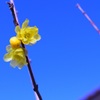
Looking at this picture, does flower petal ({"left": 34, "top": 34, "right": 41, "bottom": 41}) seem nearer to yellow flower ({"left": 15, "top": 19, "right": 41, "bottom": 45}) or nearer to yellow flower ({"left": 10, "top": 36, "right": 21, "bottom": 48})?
yellow flower ({"left": 15, "top": 19, "right": 41, "bottom": 45})

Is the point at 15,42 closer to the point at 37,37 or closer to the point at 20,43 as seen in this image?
the point at 20,43

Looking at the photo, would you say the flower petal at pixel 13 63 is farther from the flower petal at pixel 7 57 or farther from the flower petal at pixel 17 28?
the flower petal at pixel 17 28

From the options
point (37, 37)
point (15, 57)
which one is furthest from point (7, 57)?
point (37, 37)

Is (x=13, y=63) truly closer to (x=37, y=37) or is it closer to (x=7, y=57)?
(x=7, y=57)

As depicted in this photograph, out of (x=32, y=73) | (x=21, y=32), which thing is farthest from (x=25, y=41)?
(x=32, y=73)

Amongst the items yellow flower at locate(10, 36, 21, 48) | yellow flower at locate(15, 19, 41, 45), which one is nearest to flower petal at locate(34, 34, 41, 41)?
yellow flower at locate(15, 19, 41, 45)

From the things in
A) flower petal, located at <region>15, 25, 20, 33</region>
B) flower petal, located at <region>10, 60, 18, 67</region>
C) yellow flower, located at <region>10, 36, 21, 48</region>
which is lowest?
flower petal, located at <region>10, 60, 18, 67</region>

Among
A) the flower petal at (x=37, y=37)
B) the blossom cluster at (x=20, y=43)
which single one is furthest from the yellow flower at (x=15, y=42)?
the flower petal at (x=37, y=37)

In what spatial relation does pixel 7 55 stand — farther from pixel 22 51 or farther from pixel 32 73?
pixel 32 73
